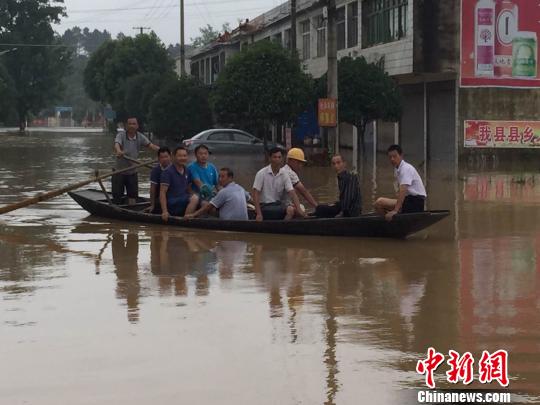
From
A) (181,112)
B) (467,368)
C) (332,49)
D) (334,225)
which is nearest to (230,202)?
(334,225)

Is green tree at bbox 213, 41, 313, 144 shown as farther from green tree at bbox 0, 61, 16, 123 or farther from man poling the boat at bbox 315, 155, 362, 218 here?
green tree at bbox 0, 61, 16, 123

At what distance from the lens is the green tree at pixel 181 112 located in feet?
154

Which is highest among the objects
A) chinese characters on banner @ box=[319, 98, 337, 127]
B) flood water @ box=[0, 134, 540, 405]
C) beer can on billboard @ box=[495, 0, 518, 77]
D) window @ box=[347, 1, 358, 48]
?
window @ box=[347, 1, 358, 48]

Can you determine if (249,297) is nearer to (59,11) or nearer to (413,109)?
(413,109)

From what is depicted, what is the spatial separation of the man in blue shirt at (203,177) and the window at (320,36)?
29.4 meters

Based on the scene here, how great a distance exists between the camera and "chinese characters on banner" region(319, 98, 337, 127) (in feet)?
86.9

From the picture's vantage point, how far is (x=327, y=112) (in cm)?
2667

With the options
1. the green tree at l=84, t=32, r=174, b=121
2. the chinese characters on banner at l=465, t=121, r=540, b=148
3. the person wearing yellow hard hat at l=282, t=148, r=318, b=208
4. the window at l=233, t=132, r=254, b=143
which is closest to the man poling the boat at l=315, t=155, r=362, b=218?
the person wearing yellow hard hat at l=282, t=148, r=318, b=208

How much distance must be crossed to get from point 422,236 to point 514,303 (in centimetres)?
486

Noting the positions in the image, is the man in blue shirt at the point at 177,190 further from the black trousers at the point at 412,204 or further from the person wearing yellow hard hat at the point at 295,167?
the black trousers at the point at 412,204

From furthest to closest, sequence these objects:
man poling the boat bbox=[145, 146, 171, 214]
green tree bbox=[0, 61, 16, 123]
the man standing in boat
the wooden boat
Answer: green tree bbox=[0, 61, 16, 123], the man standing in boat, man poling the boat bbox=[145, 146, 171, 214], the wooden boat

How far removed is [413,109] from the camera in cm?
3612

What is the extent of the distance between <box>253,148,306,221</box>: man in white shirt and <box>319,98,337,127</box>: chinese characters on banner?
13.3m

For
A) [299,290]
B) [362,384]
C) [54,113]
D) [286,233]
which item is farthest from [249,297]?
[54,113]
